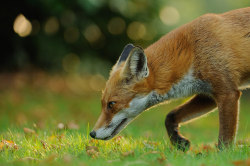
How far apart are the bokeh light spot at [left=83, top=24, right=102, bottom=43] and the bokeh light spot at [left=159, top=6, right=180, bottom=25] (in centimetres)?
252

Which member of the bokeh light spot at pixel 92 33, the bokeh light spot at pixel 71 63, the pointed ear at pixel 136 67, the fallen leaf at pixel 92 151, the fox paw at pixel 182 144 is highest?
the pointed ear at pixel 136 67

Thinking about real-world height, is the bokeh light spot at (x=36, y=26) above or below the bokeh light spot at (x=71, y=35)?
above

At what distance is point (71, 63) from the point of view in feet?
51.1

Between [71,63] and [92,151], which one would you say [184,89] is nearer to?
[92,151]

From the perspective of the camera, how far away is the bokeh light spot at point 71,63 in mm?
15157

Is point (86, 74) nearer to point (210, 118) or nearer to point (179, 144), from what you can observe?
point (210, 118)

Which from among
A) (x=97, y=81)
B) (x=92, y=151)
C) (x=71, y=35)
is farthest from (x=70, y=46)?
(x=92, y=151)

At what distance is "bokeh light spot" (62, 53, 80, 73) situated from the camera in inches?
597

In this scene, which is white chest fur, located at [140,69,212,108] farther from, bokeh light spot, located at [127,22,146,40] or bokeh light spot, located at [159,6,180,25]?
bokeh light spot, located at [127,22,146,40]

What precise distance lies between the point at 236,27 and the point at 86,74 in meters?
10.5

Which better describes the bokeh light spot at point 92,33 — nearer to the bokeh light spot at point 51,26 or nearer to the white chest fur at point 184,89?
the bokeh light spot at point 51,26

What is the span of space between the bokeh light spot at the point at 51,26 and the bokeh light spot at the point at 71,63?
4.53 feet

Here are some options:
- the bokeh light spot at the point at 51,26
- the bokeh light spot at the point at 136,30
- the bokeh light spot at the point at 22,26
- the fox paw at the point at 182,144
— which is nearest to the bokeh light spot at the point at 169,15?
the bokeh light spot at the point at 136,30

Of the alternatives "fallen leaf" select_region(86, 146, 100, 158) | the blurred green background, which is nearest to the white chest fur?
"fallen leaf" select_region(86, 146, 100, 158)
